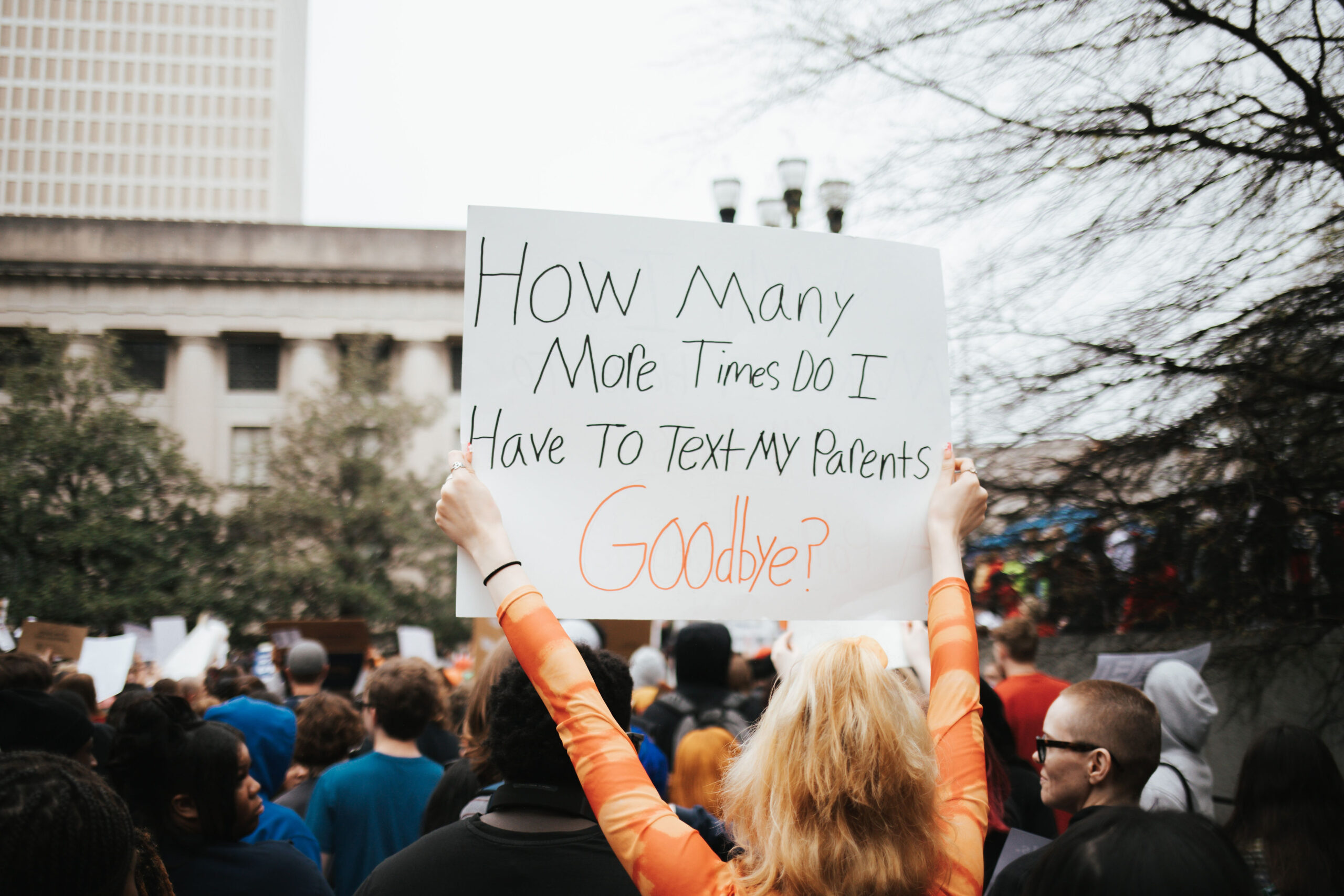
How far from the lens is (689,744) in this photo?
3977mm

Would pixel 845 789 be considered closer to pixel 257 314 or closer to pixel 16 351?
pixel 16 351

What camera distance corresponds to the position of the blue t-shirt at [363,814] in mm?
3643

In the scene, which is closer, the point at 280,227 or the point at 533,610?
the point at 533,610

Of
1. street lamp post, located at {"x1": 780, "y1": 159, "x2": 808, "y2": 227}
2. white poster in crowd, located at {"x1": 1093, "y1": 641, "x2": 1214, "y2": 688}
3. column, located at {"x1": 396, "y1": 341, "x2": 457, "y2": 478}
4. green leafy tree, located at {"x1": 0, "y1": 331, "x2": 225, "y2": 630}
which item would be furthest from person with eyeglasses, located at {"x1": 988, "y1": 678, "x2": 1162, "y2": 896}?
column, located at {"x1": 396, "y1": 341, "x2": 457, "y2": 478}

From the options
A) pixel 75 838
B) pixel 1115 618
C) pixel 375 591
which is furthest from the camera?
pixel 375 591

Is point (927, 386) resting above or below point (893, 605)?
above

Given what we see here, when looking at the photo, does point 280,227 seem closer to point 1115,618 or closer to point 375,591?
point 375,591

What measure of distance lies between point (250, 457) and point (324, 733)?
3416 cm

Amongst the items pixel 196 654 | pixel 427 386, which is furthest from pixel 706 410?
pixel 427 386

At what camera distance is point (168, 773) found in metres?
2.59

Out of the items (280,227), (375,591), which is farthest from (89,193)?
(375,591)

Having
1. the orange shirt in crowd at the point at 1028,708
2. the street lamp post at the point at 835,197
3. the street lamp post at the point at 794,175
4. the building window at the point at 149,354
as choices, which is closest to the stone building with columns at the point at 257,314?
the building window at the point at 149,354

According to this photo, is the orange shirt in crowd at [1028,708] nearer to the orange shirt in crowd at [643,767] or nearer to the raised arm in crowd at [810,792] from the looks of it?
the orange shirt in crowd at [643,767]

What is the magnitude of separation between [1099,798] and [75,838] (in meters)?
2.37
